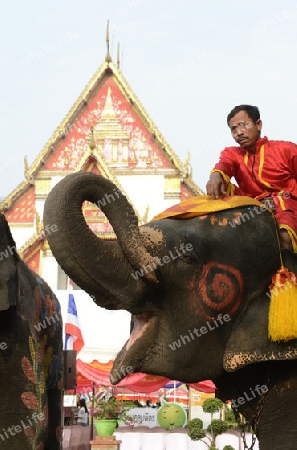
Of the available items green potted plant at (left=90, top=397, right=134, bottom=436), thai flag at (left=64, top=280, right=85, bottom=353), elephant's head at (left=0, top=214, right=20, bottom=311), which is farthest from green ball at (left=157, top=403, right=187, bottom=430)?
elephant's head at (left=0, top=214, right=20, bottom=311)

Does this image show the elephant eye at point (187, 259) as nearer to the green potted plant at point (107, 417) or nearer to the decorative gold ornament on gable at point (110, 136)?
the green potted plant at point (107, 417)

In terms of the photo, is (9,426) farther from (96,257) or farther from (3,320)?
(96,257)

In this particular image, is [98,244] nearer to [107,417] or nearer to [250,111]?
[250,111]

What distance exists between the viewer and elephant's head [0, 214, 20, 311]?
138 inches

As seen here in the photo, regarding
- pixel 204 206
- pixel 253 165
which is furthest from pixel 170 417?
pixel 204 206

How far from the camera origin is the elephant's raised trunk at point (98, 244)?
2.15 m

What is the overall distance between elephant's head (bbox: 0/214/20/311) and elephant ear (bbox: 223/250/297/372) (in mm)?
1446

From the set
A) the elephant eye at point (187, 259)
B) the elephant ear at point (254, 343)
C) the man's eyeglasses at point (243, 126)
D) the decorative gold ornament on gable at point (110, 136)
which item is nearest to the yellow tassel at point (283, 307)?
the elephant ear at point (254, 343)

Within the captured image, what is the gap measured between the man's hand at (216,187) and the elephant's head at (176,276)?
0.15m

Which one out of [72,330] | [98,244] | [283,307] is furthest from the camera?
[72,330]

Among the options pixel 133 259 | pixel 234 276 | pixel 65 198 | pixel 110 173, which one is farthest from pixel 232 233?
pixel 110 173

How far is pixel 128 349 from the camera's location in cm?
223

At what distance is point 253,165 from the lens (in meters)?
2.75

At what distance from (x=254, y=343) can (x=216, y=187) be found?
0.57 m
